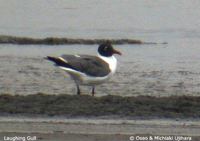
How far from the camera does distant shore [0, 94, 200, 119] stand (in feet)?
41.1

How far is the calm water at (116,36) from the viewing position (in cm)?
1716

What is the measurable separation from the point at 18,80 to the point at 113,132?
22.1 feet

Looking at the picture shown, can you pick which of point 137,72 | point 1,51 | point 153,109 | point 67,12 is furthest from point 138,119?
point 67,12

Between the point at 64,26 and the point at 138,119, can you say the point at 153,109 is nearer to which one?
the point at 138,119

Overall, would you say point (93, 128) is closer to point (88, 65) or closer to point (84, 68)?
point (84, 68)

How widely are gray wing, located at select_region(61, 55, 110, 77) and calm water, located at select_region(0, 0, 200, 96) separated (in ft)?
3.35

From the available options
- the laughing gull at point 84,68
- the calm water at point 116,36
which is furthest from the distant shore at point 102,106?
the calm water at point 116,36

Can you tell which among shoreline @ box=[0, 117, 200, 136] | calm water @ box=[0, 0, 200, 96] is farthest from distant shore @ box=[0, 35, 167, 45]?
shoreline @ box=[0, 117, 200, 136]

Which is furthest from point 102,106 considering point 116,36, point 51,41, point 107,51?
point 116,36

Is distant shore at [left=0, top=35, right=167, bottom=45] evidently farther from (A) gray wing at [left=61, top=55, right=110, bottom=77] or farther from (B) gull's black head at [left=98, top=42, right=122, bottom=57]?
(A) gray wing at [left=61, top=55, right=110, bottom=77]

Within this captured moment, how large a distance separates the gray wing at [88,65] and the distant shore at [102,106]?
52.2 inches

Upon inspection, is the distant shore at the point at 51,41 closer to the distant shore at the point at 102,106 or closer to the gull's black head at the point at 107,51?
the gull's black head at the point at 107,51

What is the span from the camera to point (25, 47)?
1038 inches

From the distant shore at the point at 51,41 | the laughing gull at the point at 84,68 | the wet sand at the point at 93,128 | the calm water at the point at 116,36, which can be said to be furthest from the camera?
the distant shore at the point at 51,41
